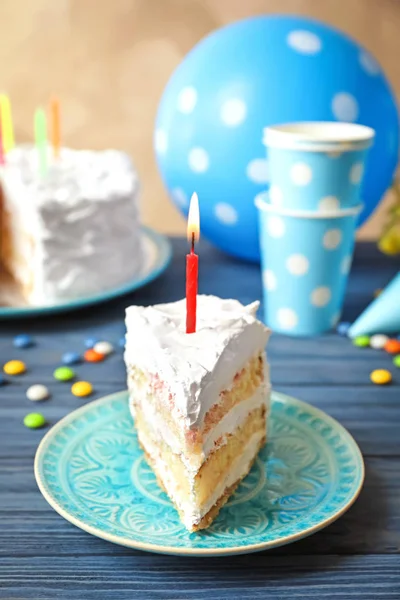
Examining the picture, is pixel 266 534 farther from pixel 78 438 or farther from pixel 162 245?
pixel 162 245

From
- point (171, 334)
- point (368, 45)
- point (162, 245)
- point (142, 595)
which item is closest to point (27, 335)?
point (162, 245)

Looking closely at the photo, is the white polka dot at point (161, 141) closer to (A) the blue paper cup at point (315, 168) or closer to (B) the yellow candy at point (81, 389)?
(A) the blue paper cup at point (315, 168)

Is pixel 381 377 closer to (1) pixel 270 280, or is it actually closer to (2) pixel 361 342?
(2) pixel 361 342

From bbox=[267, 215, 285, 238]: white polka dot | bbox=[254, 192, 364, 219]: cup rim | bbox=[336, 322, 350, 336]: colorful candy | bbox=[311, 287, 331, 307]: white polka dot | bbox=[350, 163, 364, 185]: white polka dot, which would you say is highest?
bbox=[350, 163, 364, 185]: white polka dot

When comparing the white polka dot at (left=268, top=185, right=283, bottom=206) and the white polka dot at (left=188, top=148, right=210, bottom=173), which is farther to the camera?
the white polka dot at (left=188, top=148, right=210, bottom=173)

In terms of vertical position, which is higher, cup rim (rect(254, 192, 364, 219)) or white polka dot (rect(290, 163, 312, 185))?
white polka dot (rect(290, 163, 312, 185))

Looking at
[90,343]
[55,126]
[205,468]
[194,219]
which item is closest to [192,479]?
[205,468]

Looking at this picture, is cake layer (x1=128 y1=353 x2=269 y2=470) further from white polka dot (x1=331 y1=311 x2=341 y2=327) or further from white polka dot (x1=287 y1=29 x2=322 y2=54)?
white polka dot (x1=287 y1=29 x2=322 y2=54)

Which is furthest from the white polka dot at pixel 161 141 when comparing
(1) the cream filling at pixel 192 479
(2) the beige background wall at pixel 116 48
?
(2) the beige background wall at pixel 116 48

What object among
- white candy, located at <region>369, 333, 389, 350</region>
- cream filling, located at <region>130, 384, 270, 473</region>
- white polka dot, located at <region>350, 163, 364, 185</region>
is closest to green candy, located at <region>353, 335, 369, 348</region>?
white candy, located at <region>369, 333, 389, 350</region>
